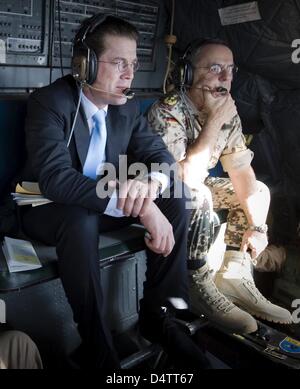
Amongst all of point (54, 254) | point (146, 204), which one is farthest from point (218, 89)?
point (54, 254)

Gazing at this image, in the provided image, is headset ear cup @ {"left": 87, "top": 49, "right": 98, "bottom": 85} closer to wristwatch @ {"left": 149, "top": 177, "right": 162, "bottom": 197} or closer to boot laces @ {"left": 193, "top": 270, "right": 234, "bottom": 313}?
wristwatch @ {"left": 149, "top": 177, "right": 162, "bottom": 197}

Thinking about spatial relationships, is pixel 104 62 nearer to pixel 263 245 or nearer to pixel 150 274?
pixel 150 274

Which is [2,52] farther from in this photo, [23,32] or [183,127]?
[183,127]

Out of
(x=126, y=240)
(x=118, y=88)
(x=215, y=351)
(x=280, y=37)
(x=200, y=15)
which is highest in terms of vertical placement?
(x=200, y=15)

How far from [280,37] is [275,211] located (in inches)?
33.4

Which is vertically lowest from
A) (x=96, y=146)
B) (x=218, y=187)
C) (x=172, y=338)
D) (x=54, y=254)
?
(x=172, y=338)

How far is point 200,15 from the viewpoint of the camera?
7.09ft

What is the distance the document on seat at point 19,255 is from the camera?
1.23 meters

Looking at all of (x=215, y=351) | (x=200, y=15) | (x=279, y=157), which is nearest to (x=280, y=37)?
(x=200, y=15)

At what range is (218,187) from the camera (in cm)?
195

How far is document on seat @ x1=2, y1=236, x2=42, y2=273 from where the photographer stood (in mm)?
1230

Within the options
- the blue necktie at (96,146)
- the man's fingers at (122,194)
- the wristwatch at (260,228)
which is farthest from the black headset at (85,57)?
the wristwatch at (260,228)

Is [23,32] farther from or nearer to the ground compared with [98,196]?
farther from the ground

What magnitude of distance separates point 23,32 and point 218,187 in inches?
40.8
